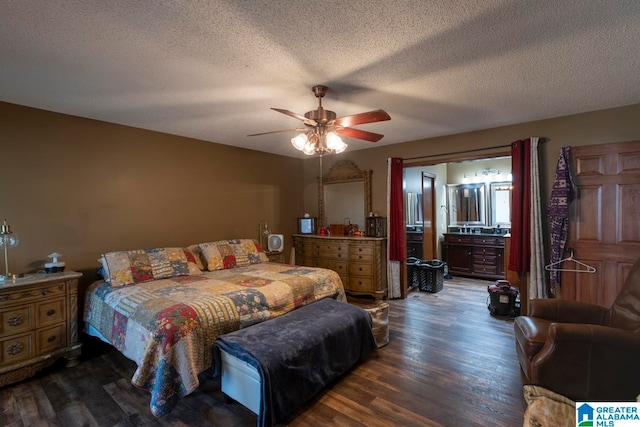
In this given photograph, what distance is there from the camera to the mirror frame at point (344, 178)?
5.11 m

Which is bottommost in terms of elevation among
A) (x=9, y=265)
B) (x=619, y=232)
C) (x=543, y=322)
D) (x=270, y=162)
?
(x=543, y=322)

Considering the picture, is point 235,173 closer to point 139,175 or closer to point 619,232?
point 139,175

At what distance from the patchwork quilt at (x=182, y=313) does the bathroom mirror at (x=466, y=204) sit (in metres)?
4.21

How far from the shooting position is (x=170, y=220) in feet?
13.0

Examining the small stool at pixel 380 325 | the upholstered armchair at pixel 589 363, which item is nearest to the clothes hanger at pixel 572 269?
the upholstered armchair at pixel 589 363

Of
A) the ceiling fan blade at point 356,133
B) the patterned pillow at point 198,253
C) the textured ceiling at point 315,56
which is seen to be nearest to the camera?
the textured ceiling at point 315,56

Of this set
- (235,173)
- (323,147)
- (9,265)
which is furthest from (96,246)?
(323,147)

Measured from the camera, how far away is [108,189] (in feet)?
11.2

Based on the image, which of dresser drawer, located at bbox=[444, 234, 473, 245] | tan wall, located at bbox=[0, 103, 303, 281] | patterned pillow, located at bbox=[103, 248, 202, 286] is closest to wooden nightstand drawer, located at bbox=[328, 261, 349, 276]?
tan wall, located at bbox=[0, 103, 303, 281]

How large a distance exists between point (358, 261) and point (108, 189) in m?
3.59

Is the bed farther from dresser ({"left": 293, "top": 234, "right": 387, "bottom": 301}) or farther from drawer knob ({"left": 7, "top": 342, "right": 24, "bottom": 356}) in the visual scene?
dresser ({"left": 293, "top": 234, "right": 387, "bottom": 301})

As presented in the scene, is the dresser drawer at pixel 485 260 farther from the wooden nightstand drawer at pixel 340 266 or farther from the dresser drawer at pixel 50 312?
the dresser drawer at pixel 50 312

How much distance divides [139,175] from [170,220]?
691mm

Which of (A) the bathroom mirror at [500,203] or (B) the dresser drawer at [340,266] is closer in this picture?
(B) the dresser drawer at [340,266]
